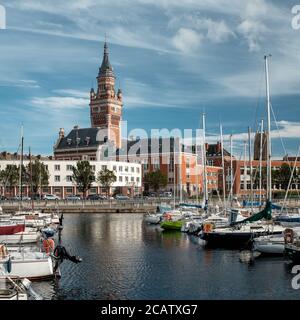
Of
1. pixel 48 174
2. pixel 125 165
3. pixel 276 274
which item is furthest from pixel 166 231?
pixel 125 165

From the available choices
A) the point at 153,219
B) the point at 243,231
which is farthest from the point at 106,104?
the point at 243,231

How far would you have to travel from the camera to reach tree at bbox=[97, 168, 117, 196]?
126750 millimetres

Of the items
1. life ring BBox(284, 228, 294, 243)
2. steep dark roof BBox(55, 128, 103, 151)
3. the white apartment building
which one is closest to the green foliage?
the white apartment building

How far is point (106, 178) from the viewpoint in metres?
127

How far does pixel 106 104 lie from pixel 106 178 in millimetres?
70471

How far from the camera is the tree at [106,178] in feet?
416

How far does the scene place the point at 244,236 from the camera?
4475cm

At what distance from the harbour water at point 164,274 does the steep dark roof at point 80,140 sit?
108m

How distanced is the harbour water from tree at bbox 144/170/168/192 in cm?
9289

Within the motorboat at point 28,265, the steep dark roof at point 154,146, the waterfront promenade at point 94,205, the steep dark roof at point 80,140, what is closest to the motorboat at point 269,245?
the motorboat at point 28,265

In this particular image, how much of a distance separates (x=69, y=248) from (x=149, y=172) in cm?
Answer: 10377

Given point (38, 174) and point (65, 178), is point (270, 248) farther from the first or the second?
point (65, 178)
